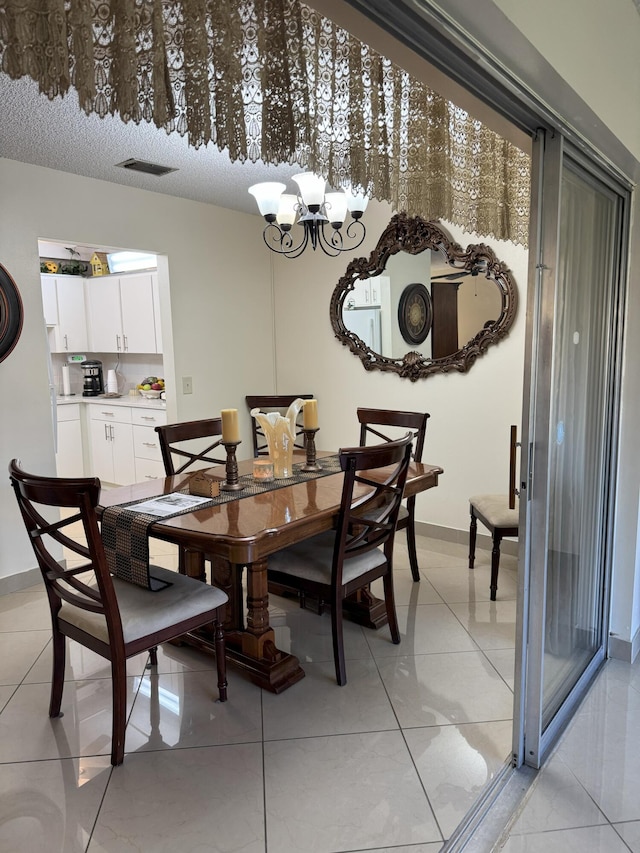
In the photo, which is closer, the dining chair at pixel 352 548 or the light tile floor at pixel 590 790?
the light tile floor at pixel 590 790

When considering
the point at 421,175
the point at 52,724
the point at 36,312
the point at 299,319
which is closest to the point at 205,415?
the point at 299,319

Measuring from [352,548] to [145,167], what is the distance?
250 centimetres

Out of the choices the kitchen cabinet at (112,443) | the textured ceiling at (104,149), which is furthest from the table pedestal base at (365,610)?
the kitchen cabinet at (112,443)

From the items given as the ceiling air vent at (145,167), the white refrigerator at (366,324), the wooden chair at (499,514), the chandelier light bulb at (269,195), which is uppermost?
the ceiling air vent at (145,167)

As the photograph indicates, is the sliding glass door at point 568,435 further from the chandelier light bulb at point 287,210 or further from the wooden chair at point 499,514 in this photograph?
the chandelier light bulb at point 287,210

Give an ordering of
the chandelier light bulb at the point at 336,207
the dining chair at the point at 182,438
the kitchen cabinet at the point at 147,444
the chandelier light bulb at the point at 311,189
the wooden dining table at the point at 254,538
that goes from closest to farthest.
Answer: the wooden dining table at the point at 254,538 → the chandelier light bulb at the point at 311,189 → the chandelier light bulb at the point at 336,207 → the dining chair at the point at 182,438 → the kitchen cabinet at the point at 147,444

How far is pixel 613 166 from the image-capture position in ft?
6.78

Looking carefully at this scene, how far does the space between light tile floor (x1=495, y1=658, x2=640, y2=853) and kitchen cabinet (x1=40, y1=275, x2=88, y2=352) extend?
17.9 ft

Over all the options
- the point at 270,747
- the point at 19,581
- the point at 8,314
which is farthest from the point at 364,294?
the point at 270,747

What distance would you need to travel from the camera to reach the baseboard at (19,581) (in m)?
3.37

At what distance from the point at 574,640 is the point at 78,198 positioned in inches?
140

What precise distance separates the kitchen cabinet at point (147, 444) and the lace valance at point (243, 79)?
3.70 m

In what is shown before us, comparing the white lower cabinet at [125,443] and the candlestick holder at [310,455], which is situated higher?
the candlestick holder at [310,455]

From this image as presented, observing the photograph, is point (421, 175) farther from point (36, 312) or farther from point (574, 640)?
point (36, 312)
